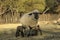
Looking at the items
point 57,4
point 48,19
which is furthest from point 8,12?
point 57,4

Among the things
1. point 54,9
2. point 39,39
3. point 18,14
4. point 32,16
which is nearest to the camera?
point 39,39

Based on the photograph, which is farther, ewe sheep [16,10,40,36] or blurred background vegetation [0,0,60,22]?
blurred background vegetation [0,0,60,22]

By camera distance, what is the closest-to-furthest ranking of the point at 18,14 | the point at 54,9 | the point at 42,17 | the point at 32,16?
the point at 32,16, the point at 18,14, the point at 42,17, the point at 54,9

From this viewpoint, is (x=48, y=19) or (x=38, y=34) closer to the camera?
(x=38, y=34)

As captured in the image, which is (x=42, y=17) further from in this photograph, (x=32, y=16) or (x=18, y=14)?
(x=32, y=16)

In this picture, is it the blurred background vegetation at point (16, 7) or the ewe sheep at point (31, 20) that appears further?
the blurred background vegetation at point (16, 7)

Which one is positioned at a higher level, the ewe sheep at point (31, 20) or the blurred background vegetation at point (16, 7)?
the blurred background vegetation at point (16, 7)

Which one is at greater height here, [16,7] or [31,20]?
[16,7]

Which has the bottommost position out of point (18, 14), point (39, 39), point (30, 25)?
point (39, 39)

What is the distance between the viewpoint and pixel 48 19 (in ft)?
68.2

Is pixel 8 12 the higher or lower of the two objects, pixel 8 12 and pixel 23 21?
the higher

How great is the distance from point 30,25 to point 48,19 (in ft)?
38.4

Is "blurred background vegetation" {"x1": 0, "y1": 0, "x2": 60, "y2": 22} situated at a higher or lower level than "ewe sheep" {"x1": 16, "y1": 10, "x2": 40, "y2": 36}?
higher

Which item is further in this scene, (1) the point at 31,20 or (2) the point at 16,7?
(2) the point at 16,7
